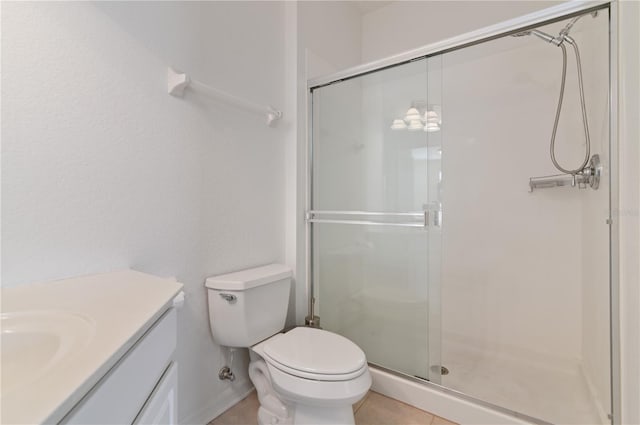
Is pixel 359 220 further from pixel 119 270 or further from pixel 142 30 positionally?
pixel 142 30

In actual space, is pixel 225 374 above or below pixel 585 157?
below

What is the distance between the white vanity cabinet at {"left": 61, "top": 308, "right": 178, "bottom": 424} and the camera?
1.31ft

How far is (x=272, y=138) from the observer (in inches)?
69.8

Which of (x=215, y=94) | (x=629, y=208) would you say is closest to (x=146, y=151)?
(x=215, y=94)

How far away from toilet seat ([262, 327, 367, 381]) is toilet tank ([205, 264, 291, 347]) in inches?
4.4

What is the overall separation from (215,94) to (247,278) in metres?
0.87

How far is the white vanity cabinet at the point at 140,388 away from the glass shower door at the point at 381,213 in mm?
1242

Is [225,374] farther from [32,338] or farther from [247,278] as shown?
[32,338]

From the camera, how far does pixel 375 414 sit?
1.50 m

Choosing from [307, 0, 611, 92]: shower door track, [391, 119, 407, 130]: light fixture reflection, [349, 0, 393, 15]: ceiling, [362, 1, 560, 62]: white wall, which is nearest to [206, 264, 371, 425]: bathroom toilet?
[391, 119, 407, 130]: light fixture reflection

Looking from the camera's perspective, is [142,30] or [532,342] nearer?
[142,30]

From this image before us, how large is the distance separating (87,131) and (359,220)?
1.33 m

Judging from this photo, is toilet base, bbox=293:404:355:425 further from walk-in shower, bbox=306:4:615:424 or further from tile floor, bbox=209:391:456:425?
walk-in shower, bbox=306:4:615:424

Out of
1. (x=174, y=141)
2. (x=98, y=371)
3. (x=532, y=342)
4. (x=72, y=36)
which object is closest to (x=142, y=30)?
(x=72, y=36)
